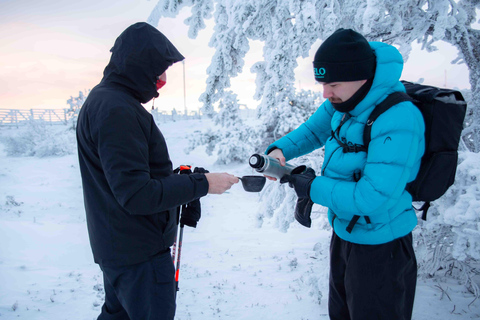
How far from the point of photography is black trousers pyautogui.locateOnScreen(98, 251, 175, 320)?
6.55 ft

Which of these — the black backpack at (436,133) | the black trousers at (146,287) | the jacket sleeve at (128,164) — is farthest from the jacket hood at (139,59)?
the black backpack at (436,133)

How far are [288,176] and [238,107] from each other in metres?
14.6

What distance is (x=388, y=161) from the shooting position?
1763 mm

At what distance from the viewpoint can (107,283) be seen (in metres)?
2.24

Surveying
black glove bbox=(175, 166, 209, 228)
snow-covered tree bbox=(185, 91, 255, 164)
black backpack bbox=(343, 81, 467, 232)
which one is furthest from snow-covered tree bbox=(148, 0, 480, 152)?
snow-covered tree bbox=(185, 91, 255, 164)

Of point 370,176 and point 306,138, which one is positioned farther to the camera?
point 306,138

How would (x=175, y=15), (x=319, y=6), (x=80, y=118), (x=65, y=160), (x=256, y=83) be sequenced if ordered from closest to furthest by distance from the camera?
1. (x=80, y=118)
2. (x=319, y=6)
3. (x=175, y=15)
4. (x=256, y=83)
5. (x=65, y=160)

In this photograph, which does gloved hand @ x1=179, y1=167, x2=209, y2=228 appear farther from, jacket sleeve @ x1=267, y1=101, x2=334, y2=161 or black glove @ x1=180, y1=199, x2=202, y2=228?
jacket sleeve @ x1=267, y1=101, x2=334, y2=161

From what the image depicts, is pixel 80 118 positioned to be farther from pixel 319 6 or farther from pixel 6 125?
pixel 6 125

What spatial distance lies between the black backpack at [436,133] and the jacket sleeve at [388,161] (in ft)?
0.18

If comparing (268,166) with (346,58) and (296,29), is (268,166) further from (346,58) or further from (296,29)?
(296,29)

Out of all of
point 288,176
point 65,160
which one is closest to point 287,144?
point 288,176

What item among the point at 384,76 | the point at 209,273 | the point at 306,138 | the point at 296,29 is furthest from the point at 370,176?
the point at 209,273

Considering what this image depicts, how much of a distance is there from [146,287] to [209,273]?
4224 mm
